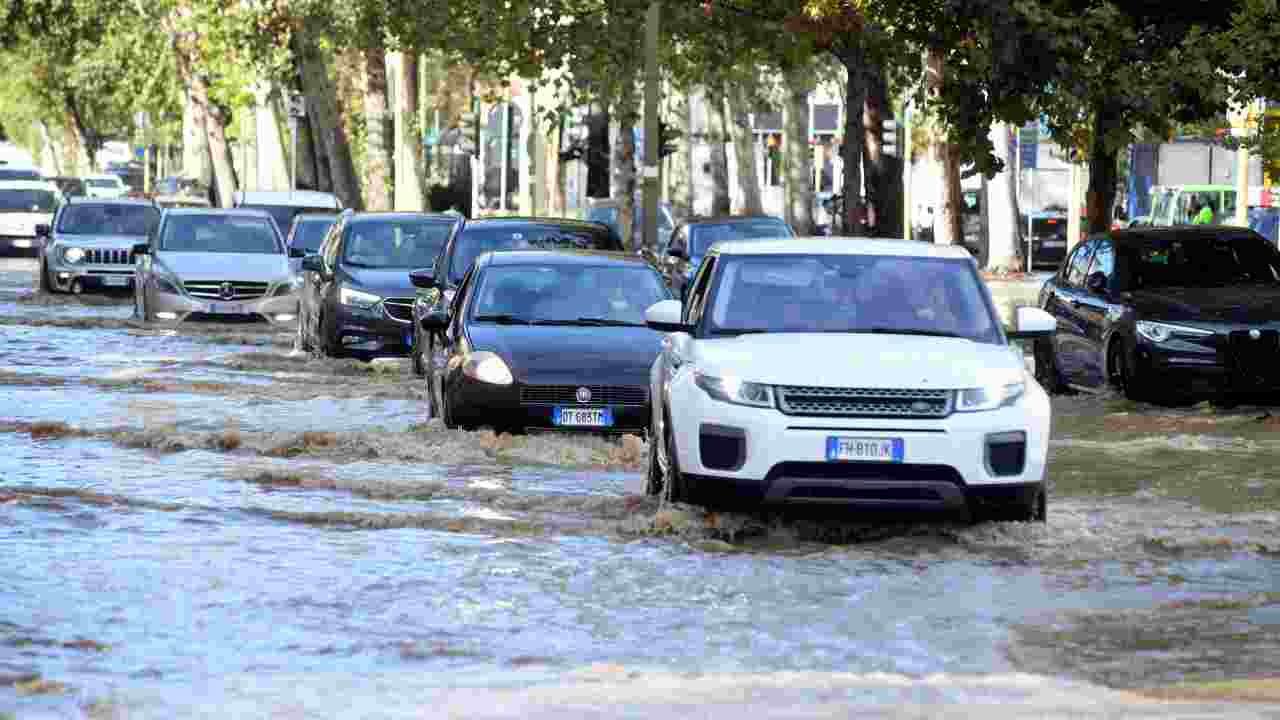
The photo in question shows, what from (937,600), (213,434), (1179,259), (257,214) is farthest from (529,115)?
(937,600)

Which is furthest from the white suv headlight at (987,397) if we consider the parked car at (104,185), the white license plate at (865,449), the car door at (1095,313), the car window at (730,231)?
the parked car at (104,185)

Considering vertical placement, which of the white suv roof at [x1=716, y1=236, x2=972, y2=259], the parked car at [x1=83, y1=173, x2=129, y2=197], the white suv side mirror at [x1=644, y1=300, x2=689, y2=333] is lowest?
the parked car at [x1=83, y1=173, x2=129, y2=197]

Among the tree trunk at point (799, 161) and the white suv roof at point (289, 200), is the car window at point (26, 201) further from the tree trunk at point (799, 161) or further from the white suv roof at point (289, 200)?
the white suv roof at point (289, 200)

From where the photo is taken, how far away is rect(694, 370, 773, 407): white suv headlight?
44.5 ft

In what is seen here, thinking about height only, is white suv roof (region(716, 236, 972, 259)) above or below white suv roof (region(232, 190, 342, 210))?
above

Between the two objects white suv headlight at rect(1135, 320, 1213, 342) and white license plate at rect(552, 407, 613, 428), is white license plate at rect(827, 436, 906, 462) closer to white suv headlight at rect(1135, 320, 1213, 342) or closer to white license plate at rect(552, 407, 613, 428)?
white license plate at rect(552, 407, 613, 428)

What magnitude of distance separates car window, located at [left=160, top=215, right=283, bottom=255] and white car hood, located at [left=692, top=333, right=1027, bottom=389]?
21.4m

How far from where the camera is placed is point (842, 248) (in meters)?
15.1

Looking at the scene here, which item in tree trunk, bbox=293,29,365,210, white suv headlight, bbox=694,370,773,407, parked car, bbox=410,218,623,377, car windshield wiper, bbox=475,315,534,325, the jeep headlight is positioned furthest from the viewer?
tree trunk, bbox=293,29,365,210

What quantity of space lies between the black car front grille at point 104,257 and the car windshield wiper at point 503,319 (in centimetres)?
2569

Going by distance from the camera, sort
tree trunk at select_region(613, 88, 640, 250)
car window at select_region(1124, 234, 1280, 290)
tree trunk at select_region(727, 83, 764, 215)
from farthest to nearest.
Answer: tree trunk at select_region(727, 83, 764, 215) → tree trunk at select_region(613, 88, 640, 250) → car window at select_region(1124, 234, 1280, 290)

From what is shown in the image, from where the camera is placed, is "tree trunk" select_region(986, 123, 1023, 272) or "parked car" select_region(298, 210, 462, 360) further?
"tree trunk" select_region(986, 123, 1023, 272)

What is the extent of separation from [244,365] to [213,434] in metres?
9.16

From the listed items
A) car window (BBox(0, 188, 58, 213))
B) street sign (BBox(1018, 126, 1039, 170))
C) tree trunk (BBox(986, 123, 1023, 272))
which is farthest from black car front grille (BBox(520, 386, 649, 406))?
car window (BBox(0, 188, 58, 213))
